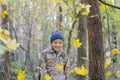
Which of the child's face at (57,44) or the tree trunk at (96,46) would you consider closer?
the tree trunk at (96,46)

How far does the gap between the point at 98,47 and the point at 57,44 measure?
2.05 m

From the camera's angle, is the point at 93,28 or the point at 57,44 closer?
the point at 93,28

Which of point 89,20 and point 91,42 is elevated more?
point 89,20

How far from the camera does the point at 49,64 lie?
4.62m

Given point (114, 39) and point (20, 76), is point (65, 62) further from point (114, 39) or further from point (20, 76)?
point (114, 39)

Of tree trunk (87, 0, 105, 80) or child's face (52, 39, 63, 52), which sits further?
child's face (52, 39, 63, 52)

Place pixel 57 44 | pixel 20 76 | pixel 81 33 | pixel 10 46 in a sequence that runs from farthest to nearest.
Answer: pixel 81 33
pixel 57 44
pixel 20 76
pixel 10 46

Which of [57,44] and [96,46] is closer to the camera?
[96,46]

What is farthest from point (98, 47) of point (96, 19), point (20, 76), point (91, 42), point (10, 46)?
point (10, 46)

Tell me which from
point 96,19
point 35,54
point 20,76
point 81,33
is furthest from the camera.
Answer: point 35,54

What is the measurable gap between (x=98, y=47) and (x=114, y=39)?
1878 cm

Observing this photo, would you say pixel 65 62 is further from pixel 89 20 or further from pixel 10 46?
pixel 10 46

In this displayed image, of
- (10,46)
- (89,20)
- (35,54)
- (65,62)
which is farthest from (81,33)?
(35,54)

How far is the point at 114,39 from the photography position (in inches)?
824
